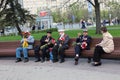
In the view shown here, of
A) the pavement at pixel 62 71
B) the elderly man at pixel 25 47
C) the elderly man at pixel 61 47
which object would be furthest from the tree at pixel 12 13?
the elderly man at pixel 61 47

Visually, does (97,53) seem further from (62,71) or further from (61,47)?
(61,47)

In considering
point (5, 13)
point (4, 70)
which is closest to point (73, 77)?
point (4, 70)

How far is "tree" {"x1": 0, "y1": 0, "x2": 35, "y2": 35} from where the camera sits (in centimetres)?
2405

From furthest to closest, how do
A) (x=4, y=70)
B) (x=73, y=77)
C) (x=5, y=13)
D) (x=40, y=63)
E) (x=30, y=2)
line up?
1. (x=30, y=2)
2. (x=5, y=13)
3. (x=40, y=63)
4. (x=4, y=70)
5. (x=73, y=77)

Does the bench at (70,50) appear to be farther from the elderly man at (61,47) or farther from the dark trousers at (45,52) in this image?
the dark trousers at (45,52)

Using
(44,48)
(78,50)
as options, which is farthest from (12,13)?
(78,50)

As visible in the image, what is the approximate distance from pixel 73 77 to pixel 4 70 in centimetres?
310

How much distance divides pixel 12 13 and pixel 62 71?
14.5m

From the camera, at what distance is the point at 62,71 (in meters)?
10.2

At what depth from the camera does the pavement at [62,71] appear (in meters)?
9.20

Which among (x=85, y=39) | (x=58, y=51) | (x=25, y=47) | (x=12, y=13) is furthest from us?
(x=12, y=13)

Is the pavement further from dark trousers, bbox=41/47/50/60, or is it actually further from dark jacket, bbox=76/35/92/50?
dark jacket, bbox=76/35/92/50

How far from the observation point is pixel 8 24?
2469 cm

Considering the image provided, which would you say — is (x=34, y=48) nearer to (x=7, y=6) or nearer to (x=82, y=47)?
(x=82, y=47)
